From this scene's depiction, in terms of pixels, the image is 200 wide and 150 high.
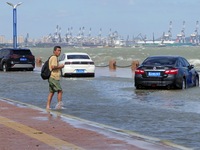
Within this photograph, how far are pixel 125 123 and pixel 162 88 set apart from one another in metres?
10.4

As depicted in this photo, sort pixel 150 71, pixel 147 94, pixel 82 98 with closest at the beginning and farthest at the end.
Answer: pixel 82 98 → pixel 147 94 → pixel 150 71

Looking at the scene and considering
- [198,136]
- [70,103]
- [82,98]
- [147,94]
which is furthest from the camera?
[147,94]

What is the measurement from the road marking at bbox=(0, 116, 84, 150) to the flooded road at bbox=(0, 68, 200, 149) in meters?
1.94

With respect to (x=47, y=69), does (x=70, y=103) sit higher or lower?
lower

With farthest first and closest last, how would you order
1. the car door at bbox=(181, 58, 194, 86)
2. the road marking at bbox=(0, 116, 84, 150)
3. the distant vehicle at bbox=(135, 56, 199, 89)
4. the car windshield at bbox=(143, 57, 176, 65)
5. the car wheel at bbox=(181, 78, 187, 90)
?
the car door at bbox=(181, 58, 194, 86), the car windshield at bbox=(143, 57, 176, 65), the car wheel at bbox=(181, 78, 187, 90), the distant vehicle at bbox=(135, 56, 199, 89), the road marking at bbox=(0, 116, 84, 150)

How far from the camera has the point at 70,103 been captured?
1742cm

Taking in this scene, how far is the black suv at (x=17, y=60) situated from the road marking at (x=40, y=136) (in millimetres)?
27248

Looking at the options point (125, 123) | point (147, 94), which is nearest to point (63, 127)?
point (125, 123)

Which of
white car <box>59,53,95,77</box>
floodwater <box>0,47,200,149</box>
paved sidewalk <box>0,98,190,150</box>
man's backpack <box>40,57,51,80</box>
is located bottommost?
floodwater <box>0,47,200,149</box>

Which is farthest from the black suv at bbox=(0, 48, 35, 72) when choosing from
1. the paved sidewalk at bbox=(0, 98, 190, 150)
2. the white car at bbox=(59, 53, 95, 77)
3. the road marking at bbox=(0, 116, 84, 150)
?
the road marking at bbox=(0, 116, 84, 150)

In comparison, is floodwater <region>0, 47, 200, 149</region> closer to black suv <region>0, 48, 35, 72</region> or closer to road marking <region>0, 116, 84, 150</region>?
road marking <region>0, 116, 84, 150</region>

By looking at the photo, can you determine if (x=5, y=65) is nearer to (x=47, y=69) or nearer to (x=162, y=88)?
(x=162, y=88)

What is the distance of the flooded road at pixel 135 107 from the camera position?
11.8m

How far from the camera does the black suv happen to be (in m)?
39.9
